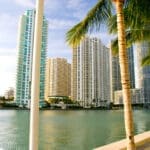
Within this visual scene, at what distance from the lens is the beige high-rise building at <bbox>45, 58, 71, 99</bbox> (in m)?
135

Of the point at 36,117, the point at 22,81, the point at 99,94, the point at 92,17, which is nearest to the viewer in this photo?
the point at 36,117

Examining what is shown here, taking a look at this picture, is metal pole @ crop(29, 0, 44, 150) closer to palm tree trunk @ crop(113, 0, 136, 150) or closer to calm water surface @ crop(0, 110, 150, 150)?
palm tree trunk @ crop(113, 0, 136, 150)

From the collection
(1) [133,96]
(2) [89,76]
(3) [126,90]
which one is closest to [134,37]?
(3) [126,90]

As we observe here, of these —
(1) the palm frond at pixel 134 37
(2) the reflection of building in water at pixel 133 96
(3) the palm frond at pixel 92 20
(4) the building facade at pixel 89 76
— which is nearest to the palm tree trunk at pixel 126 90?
(3) the palm frond at pixel 92 20

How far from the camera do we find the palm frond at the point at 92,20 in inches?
235

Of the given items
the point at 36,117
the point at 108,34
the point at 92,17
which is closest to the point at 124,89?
the point at 36,117

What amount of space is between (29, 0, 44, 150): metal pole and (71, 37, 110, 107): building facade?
112 m

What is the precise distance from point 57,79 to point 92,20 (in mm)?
129826

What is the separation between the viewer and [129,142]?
14.7 feet

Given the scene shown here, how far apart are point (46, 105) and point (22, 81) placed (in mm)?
17280

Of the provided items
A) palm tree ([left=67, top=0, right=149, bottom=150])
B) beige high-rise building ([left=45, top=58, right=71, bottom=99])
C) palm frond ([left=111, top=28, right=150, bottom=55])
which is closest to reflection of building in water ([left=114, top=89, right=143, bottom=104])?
beige high-rise building ([left=45, top=58, right=71, bottom=99])

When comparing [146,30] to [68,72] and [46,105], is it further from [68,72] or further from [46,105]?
[68,72]

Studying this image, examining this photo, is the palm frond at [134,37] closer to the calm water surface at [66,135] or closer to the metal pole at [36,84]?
the metal pole at [36,84]

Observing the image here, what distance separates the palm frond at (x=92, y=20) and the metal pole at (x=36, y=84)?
6.18ft
